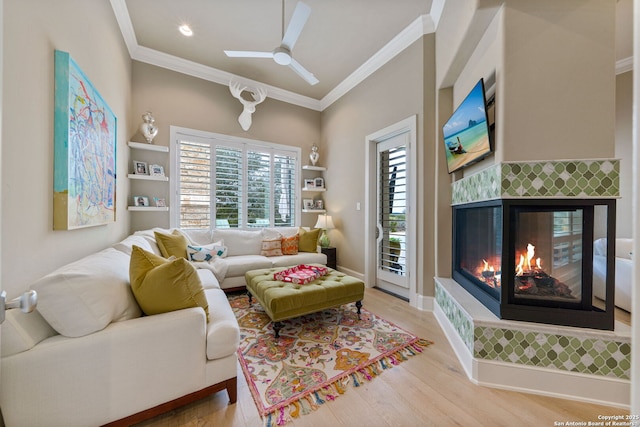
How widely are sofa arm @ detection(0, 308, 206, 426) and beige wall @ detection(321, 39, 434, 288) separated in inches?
95.4

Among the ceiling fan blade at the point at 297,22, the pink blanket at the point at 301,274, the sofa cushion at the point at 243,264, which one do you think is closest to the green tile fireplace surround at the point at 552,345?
the pink blanket at the point at 301,274

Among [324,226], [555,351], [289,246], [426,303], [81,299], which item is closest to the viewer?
[81,299]

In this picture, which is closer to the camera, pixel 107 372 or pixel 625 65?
pixel 107 372

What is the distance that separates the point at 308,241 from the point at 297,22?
9.29ft

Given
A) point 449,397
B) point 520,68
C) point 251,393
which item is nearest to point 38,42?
point 251,393

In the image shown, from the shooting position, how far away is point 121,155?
9.05 feet

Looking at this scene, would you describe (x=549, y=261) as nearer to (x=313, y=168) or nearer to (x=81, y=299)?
(x=81, y=299)

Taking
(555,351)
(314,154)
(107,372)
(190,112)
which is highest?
(190,112)

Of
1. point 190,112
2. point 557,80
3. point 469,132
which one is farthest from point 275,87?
point 557,80

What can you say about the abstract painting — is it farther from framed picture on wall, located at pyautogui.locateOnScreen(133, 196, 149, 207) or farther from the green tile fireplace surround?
the green tile fireplace surround

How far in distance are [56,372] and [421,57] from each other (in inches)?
148

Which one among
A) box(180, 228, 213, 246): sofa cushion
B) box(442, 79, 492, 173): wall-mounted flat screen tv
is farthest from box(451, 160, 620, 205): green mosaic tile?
box(180, 228, 213, 246): sofa cushion

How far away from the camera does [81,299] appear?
111cm

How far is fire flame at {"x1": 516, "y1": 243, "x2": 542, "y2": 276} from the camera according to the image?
1688 mm
